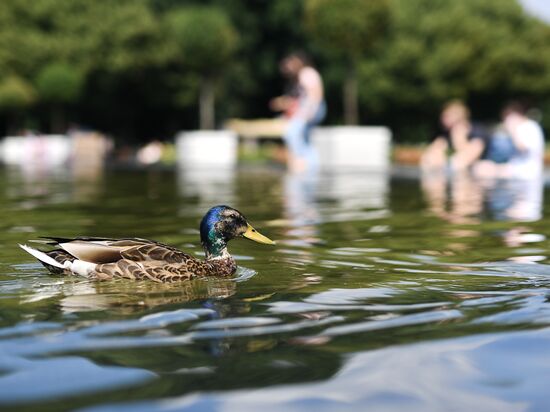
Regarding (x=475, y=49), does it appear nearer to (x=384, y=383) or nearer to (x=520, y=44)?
(x=520, y=44)

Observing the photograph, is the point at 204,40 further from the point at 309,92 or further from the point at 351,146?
the point at 309,92

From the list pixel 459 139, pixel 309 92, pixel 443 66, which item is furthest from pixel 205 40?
pixel 443 66

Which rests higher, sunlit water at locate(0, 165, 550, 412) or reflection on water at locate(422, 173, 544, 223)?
sunlit water at locate(0, 165, 550, 412)

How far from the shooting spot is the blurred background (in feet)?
206

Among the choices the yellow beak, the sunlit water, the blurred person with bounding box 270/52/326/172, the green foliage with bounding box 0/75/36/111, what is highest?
the green foliage with bounding box 0/75/36/111

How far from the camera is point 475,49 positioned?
73438mm

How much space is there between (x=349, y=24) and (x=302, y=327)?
89.2 ft

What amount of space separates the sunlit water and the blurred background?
155 feet

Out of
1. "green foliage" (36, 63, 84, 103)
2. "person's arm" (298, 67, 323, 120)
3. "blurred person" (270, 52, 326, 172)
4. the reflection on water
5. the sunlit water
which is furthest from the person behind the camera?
"green foliage" (36, 63, 84, 103)

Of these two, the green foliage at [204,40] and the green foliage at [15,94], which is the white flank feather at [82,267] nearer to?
the green foliage at [204,40]

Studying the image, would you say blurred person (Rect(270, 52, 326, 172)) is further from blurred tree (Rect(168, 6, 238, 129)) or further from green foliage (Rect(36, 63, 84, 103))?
green foliage (Rect(36, 63, 84, 103))

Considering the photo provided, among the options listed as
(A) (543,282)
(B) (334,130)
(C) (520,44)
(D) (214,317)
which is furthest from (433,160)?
(C) (520,44)

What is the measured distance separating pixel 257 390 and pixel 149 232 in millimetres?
7742

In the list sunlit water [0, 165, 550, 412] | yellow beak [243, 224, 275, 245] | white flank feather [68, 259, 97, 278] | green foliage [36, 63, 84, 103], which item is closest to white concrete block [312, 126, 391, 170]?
sunlit water [0, 165, 550, 412]
